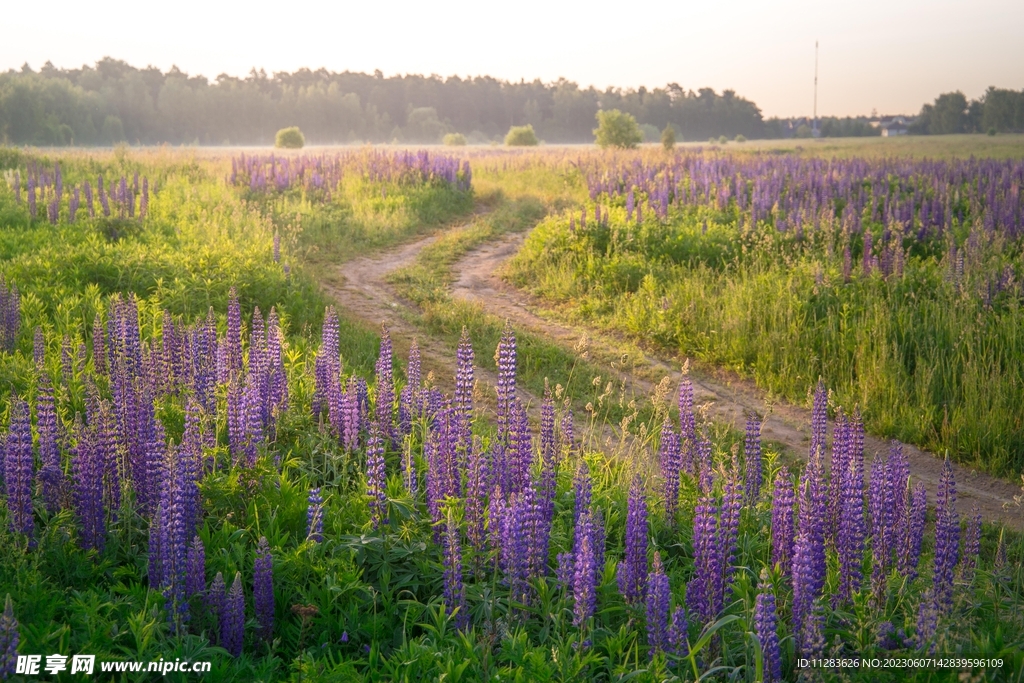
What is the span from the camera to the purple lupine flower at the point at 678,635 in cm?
345

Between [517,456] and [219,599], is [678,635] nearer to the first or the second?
[517,456]

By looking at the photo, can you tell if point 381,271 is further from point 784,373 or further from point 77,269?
point 784,373

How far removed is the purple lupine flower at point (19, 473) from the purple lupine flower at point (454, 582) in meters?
2.01

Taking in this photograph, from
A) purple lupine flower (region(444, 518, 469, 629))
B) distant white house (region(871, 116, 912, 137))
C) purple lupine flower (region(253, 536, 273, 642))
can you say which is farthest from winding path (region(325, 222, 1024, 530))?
distant white house (region(871, 116, 912, 137))

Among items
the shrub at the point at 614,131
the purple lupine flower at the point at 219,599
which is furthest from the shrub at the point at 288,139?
the purple lupine flower at the point at 219,599

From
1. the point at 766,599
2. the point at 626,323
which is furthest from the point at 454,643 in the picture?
the point at 626,323

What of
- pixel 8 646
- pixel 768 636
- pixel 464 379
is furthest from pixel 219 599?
pixel 768 636

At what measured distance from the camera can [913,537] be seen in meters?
4.23

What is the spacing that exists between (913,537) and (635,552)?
144 centimetres

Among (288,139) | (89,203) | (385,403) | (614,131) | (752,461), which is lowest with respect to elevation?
(752,461)

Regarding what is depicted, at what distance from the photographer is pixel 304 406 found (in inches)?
255

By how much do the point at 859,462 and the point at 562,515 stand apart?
1733 mm

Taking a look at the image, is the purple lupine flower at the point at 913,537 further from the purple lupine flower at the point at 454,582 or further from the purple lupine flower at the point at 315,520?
the purple lupine flower at the point at 315,520

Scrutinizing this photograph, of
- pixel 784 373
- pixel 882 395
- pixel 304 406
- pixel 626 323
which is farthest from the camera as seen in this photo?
pixel 626 323
